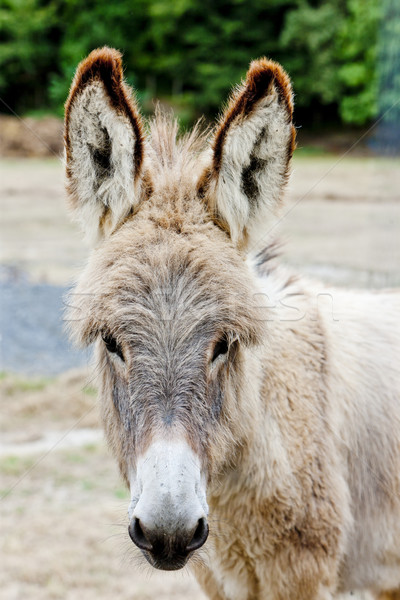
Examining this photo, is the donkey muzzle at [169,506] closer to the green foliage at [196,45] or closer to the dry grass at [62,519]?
the dry grass at [62,519]

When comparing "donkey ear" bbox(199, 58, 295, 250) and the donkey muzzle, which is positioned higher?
"donkey ear" bbox(199, 58, 295, 250)

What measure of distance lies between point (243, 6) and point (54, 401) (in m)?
34.3

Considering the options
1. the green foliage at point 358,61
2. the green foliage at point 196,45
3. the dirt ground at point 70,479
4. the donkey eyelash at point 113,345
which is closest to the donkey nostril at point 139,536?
the dirt ground at point 70,479

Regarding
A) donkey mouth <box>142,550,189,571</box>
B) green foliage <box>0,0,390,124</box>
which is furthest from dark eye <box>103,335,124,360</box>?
green foliage <box>0,0,390,124</box>

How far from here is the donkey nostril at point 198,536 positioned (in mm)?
2148

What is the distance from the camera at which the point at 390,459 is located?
3.33 metres

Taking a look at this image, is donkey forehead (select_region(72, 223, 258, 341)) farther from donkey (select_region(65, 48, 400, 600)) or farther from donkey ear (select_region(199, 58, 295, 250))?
donkey ear (select_region(199, 58, 295, 250))

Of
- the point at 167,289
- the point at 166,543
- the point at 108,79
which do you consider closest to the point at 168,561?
the point at 166,543

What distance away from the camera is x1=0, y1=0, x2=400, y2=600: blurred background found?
17.3 feet

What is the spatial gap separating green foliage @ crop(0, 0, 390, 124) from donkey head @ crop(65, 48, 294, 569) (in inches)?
1248

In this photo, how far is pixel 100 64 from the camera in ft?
7.98

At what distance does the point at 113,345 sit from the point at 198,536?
817mm

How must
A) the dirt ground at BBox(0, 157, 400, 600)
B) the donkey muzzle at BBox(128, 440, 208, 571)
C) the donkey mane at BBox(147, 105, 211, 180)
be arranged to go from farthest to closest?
the dirt ground at BBox(0, 157, 400, 600) < the donkey mane at BBox(147, 105, 211, 180) < the donkey muzzle at BBox(128, 440, 208, 571)

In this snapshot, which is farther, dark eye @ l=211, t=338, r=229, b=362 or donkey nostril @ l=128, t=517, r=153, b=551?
dark eye @ l=211, t=338, r=229, b=362
